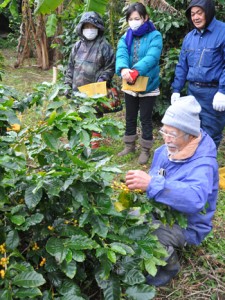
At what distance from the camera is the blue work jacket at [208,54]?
3.29 meters

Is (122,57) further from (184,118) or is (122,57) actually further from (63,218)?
(63,218)

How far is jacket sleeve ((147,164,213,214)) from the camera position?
1954mm

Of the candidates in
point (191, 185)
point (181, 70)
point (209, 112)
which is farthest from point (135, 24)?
point (191, 185)

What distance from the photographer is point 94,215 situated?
1576 mm

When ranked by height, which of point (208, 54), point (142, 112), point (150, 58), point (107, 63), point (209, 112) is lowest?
point (142, 112)

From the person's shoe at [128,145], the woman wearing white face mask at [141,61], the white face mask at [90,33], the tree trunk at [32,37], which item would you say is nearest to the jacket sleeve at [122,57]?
the woman wearing white face mask at [141,61]

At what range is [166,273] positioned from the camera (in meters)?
2.28

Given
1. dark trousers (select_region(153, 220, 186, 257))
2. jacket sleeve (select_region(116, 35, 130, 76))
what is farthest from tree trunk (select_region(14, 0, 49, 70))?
dark trousers (select_region(153, 220, 186, 257))

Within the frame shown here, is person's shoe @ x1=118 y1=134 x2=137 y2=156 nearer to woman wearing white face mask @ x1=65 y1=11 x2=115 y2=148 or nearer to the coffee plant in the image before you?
woman wearing white face mask @ x1=65 y1=11 x2=115 y2=148

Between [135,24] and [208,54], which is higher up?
[135,24]

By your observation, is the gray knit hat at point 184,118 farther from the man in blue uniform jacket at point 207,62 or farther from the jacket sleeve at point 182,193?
the man in blue uniform jacket at point 207,62

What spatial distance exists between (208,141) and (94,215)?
1.02 m

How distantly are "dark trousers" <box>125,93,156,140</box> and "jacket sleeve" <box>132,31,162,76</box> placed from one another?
34 centimetres

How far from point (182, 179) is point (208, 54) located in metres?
1.61
